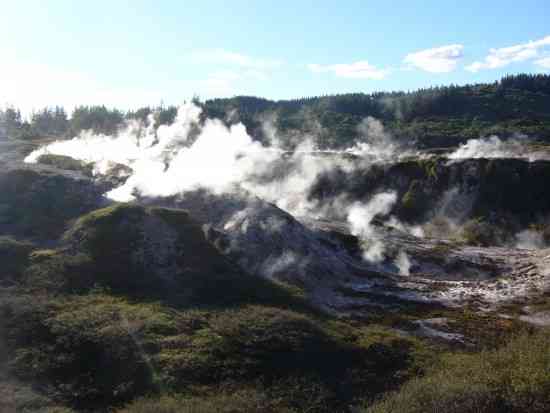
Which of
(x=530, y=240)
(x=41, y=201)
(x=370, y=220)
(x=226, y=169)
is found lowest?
(x=530, y=240)

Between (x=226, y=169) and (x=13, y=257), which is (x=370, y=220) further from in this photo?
(x=13, y=257)

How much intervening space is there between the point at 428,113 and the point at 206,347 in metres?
127

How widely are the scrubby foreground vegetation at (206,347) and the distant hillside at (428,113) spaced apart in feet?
267

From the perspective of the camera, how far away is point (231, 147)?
68.8m

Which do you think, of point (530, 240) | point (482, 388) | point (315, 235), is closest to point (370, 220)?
point (530, 240)

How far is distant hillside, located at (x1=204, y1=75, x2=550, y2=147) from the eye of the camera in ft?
366

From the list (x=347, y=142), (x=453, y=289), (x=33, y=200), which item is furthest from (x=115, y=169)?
(x=347, y=142)

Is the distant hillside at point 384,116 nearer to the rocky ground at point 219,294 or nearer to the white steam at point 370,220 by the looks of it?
the white steam at point 370,220

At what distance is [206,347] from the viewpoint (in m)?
21.3

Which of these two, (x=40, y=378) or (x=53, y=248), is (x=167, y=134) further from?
(x=40, y=378)

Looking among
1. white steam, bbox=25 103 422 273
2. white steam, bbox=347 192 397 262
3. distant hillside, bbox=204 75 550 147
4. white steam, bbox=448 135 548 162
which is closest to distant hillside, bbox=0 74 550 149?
distant hillside, bbox=204 75 550 147

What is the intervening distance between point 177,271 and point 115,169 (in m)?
23.9

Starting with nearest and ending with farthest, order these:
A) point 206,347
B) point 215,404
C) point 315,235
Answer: point 215,404 → point 206,347 → point 315,235

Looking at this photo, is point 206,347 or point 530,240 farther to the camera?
point 530,240
